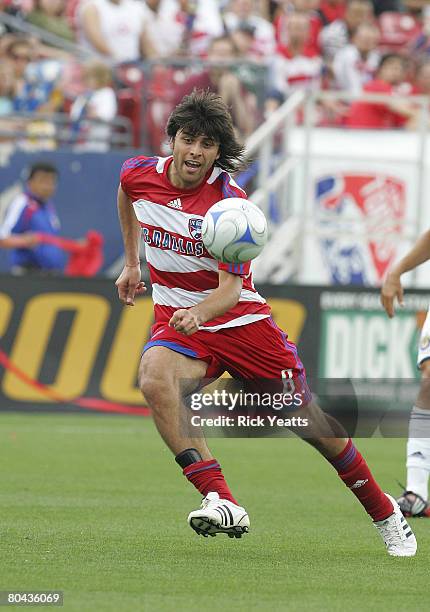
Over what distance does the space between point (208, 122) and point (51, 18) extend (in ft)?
43.7

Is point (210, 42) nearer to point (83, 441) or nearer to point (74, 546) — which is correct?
point (83, 441)

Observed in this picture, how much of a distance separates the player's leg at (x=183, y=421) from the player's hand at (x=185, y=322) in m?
0.42

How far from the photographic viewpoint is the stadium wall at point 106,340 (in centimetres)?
1512

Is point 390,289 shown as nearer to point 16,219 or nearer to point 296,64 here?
point 16,219

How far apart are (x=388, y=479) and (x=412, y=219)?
23.5ft

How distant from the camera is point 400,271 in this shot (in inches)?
319

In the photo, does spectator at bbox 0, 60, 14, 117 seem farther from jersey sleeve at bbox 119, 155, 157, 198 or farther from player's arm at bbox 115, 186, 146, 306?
jersey sleeve at bbox 119, 155, 157, 198

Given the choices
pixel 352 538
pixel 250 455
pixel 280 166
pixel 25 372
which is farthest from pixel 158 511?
pixel 280 166

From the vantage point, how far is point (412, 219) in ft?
56.9

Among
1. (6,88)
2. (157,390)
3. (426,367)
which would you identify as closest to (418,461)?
(426,367)

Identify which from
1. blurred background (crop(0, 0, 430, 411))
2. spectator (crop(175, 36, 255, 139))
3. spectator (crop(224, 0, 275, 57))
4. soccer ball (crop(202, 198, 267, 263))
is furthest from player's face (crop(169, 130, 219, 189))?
spectator (crop(224, 0, 275, 57))

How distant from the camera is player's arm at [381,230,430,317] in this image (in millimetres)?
8094

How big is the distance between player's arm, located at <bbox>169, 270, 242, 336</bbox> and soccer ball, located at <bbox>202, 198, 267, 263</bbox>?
0.36 ft

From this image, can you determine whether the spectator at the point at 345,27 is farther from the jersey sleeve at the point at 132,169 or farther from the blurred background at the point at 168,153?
the jersey sleeve at the point at 132,169
